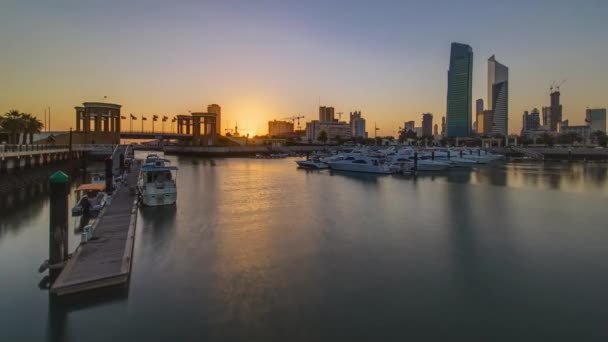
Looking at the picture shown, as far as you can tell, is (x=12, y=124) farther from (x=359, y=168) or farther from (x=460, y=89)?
(x=460, y=89)

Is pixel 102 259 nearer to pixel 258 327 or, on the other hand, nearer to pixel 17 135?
pixel 258 327

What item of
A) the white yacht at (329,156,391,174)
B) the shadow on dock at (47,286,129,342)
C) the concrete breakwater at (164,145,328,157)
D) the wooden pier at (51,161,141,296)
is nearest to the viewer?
the shadow on dock at (47,286,129,342)

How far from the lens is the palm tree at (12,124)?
45812 mm

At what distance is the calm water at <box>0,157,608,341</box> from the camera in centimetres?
768

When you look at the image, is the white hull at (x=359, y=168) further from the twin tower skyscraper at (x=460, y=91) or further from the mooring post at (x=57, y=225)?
the twin tower skyscraper at (x=460, y=91)

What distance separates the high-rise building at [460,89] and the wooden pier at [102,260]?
199 meters

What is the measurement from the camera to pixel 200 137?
12212 centimetres

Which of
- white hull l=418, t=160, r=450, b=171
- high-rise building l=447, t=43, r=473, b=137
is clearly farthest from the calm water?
high-rise building l=447, t=43, r=473, b=137

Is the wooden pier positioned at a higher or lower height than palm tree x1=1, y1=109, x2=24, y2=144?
lower

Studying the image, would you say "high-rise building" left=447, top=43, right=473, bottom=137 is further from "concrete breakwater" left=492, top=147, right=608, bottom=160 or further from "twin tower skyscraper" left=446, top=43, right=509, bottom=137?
"concrete breakwater" left=492, top=147, right=608, bottom=160

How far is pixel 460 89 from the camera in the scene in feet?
610

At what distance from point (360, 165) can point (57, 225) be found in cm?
3910

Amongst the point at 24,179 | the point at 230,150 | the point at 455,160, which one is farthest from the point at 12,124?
the point at 455,160

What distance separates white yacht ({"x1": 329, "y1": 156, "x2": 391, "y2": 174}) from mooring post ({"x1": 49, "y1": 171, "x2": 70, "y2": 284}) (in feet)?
124
